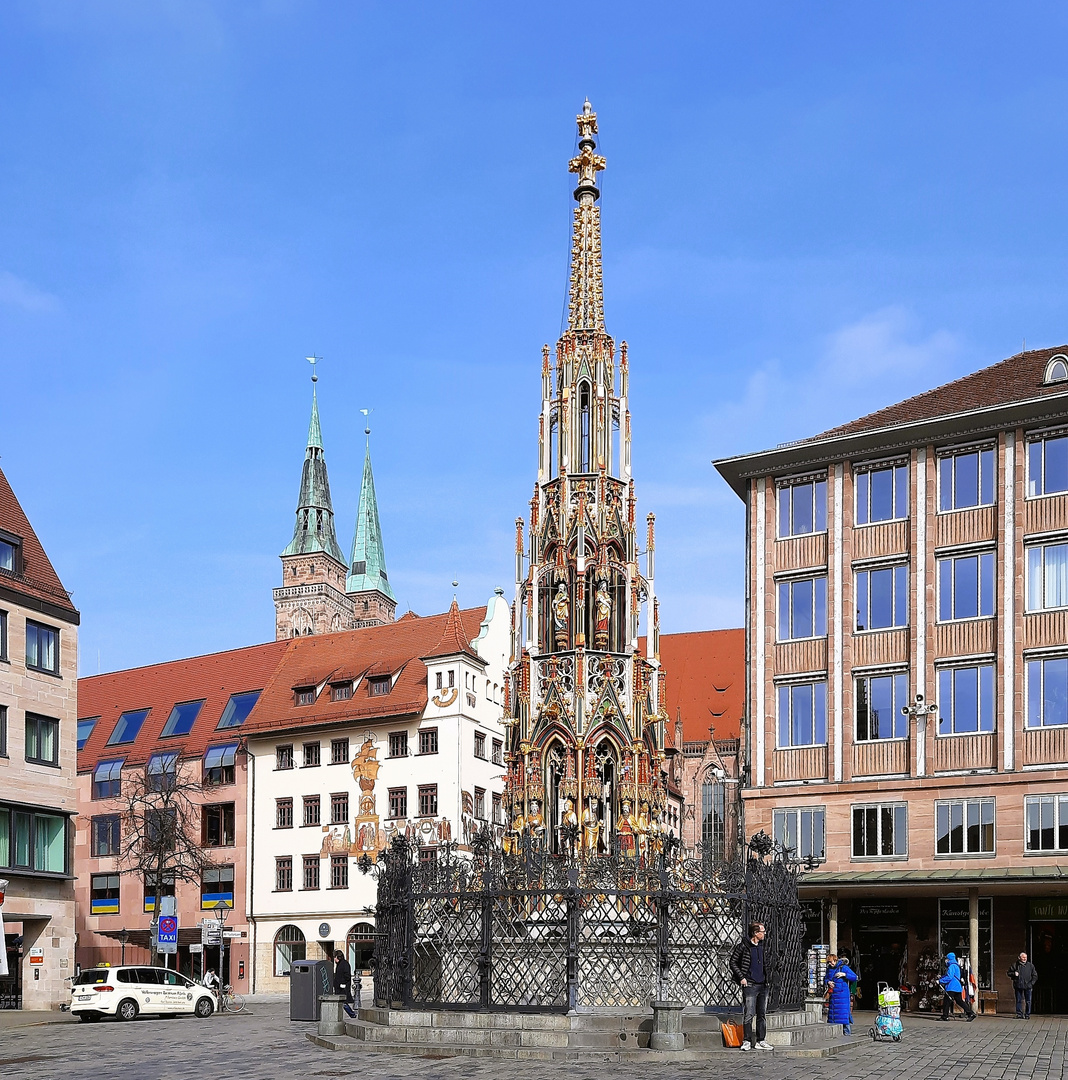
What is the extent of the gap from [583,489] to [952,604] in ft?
48.4

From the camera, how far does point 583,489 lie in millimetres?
27109

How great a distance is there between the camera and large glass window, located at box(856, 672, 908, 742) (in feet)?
125

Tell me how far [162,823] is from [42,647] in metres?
7.53

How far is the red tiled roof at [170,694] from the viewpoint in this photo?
200 ft

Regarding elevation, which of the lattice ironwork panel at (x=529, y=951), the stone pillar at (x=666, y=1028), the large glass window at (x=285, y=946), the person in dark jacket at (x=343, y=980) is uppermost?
the lattice ironwork panel at (x=529, y=951)

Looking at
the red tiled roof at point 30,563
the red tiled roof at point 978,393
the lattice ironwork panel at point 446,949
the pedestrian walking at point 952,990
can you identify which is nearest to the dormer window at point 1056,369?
the red tiled roof at point 978,393

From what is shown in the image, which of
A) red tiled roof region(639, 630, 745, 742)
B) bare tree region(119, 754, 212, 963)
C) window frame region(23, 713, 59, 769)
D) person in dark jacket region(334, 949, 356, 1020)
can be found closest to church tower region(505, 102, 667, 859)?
person in dark jacket region(334, 949, 356, 1020)

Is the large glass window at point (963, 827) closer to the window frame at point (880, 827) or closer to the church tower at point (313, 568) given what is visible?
the window frame at point (880, 827)

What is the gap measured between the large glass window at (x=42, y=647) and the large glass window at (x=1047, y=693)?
27.2 m

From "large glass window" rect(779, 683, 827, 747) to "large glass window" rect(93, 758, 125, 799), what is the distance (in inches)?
1215

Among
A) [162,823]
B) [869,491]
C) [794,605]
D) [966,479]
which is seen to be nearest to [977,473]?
[966,479]

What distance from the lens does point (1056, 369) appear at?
38.7 m

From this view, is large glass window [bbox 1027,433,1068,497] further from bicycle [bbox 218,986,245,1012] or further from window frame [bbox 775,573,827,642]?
bicycle [bbox 218,986,245,1012]

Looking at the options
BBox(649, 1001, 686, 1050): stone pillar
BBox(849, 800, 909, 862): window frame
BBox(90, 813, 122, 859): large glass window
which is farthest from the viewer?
BBox(90, 813, 122, 859): large glass window
